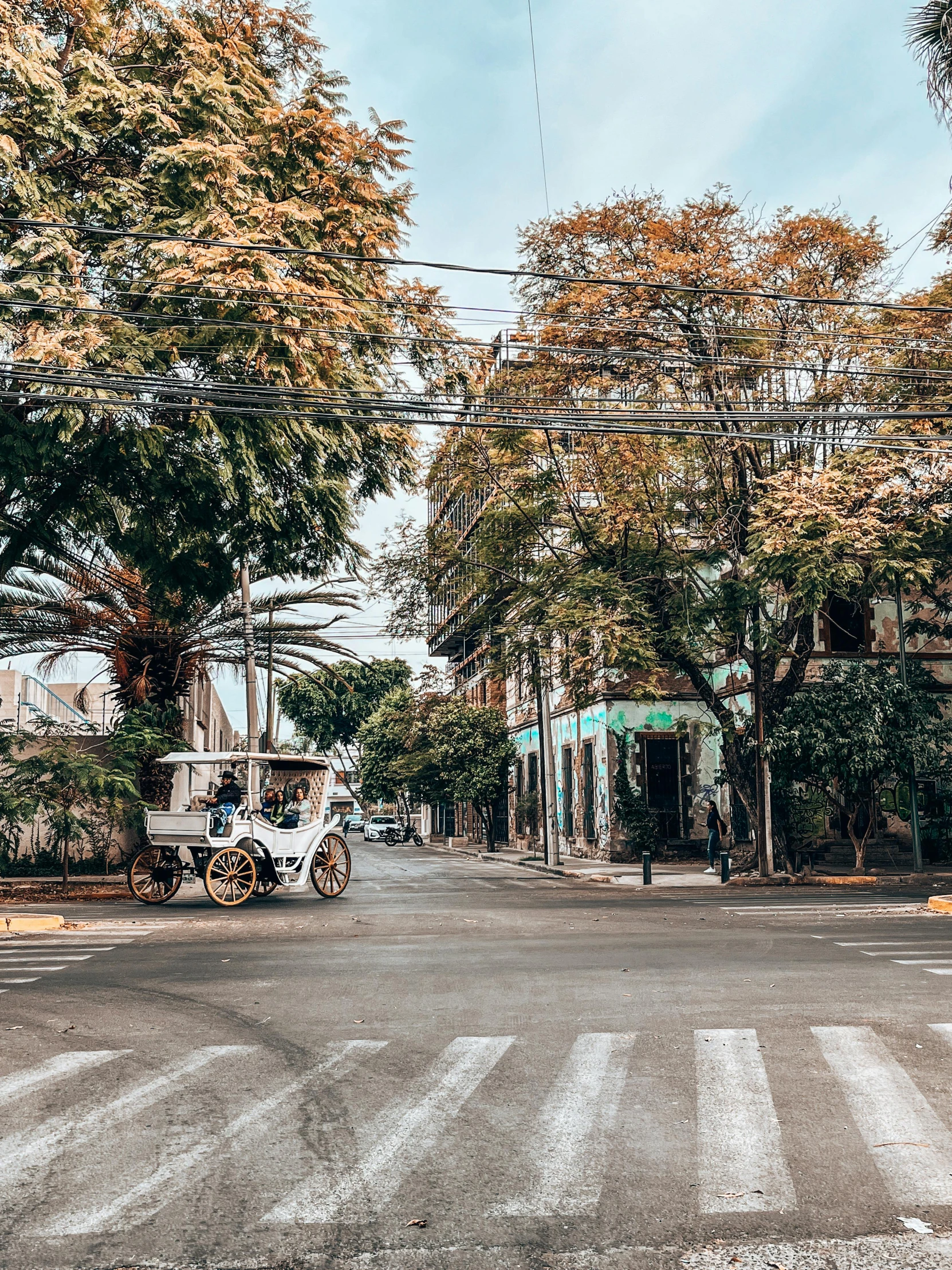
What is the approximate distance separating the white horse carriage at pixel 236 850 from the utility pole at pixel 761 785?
992 cm

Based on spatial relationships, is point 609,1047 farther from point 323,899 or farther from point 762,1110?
point 323,899

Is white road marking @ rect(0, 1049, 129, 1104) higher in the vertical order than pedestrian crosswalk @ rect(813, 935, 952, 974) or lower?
higher

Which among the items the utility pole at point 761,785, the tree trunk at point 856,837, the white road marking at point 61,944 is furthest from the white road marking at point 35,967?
the tree trunk at point 856,837

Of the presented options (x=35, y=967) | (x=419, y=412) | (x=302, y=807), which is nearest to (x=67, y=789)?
(x=302, y=807)

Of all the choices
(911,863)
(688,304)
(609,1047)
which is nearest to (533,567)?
(688,304)

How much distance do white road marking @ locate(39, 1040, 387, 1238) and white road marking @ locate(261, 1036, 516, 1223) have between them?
1.79 feet

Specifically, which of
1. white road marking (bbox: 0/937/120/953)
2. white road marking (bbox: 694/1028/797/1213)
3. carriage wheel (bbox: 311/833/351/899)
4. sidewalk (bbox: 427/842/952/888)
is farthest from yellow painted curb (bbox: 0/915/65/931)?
sidewalk (bbox: 427/842/952/888)

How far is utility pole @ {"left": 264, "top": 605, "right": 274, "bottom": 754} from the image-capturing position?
3030cm

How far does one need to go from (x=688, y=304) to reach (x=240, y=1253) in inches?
847

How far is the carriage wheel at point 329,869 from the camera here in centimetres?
2081

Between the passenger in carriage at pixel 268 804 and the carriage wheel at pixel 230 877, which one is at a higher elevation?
the passenger in carriage at pixel 268 804

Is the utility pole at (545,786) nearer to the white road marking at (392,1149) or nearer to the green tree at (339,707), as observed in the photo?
the white road marking at (392,1149)

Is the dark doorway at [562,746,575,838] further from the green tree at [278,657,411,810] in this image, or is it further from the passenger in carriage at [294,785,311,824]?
the green tree at [278,657,411,810]

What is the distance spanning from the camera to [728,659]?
33.0 m
